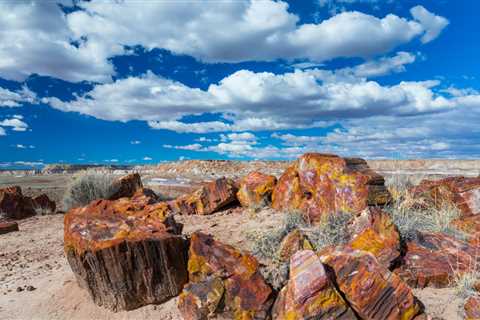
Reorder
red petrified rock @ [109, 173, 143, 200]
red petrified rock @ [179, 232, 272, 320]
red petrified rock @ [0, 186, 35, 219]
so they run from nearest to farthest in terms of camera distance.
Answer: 1. red petrified rock @ [179, 232, 272, 320]
2. red petrified rock @ [0, 186, 35, 219]
3. red petrified rock @ [109, 173, 143, 200]

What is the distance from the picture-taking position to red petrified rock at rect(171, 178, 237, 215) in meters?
9.47

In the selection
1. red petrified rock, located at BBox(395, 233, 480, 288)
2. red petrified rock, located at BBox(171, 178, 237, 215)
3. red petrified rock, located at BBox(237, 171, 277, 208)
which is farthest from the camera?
red petrified rock, located at BBox(171, 178, 237, 215)

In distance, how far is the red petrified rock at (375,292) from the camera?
404 cm

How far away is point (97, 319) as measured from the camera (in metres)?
5.13

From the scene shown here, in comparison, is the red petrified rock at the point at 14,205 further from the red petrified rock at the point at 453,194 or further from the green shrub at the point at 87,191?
the red petrified rock at the point at 453,194

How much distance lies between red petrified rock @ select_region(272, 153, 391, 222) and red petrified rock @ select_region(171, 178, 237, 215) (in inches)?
54.6

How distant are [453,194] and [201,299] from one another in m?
5.43

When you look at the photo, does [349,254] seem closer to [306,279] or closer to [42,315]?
[306,279]

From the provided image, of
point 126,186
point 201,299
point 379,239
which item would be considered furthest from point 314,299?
point 126,186

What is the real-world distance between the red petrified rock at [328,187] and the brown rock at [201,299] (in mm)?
2690

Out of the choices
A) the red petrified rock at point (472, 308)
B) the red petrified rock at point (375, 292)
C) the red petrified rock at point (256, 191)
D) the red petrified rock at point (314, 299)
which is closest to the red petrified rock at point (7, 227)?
the red petrified rock at point (256, 191)

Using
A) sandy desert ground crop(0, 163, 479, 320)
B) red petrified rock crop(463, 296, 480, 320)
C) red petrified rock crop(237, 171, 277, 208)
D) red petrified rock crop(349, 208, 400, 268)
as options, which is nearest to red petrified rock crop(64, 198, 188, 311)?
sandy desert ground crop(0, 163, 479, 320)

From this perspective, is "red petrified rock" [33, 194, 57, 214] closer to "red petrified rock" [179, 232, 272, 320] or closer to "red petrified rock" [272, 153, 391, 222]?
"red petrified rock" [272, 153, 391, 222]

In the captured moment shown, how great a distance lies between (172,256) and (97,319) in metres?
1.22
